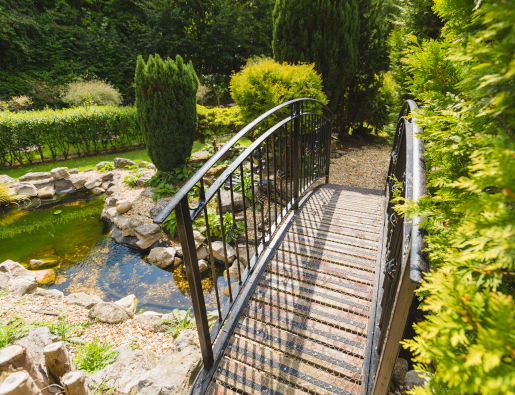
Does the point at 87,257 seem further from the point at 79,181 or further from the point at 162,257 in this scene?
the point at 79,181

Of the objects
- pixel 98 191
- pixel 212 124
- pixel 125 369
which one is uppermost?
pixel 212 124

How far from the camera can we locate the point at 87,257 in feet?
16.3

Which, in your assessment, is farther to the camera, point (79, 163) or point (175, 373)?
point (79, 163)

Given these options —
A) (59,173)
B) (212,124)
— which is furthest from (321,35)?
(59,173)

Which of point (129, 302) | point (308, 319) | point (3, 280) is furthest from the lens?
point (129, 302)

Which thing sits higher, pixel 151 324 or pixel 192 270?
pixel 192 270

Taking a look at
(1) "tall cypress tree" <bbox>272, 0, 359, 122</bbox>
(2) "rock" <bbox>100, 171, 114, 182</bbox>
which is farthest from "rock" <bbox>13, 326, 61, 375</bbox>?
(1) "tall cypress tree" <bbox>272, 0, 359, 122</bbox>

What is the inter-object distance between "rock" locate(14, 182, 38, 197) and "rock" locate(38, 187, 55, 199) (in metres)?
0.13

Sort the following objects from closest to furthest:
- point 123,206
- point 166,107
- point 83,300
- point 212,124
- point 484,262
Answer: point 484,262
point 83,300
point 123,206
point 166,107
point 212,124

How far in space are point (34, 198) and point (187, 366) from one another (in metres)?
8.17

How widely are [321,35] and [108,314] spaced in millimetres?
7796

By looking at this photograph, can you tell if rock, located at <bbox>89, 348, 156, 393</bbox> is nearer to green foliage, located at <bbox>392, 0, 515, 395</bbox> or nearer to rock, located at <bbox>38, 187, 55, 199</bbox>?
green foliage, located at <bbox>392, 0, 515, 395</bbox>

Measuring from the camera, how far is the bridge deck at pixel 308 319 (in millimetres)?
1707

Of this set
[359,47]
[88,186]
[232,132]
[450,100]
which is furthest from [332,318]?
[359,47]
